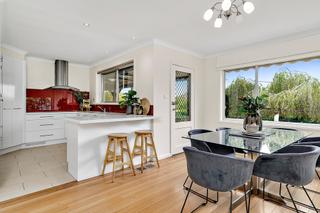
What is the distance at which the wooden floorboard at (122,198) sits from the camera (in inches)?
76.7

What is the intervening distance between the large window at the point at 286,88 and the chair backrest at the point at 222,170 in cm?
220

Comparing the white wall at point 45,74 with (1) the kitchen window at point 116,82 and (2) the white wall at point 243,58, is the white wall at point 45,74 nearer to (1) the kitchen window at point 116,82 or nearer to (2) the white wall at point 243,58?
(1) the kitchen window at point 116,82

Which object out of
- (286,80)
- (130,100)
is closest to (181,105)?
(130,100)

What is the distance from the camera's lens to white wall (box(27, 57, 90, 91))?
4.91m

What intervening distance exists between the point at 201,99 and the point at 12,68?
461 centimetres

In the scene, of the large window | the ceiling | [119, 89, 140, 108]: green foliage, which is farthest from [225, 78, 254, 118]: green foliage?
[119, 89, 140, 108]: green foliage

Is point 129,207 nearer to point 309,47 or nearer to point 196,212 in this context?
point 196,212

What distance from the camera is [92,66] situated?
19.2 feet

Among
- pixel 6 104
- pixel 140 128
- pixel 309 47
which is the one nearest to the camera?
pixel 309 47

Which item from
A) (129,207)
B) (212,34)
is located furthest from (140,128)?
(212,34)

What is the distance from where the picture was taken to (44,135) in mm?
4727

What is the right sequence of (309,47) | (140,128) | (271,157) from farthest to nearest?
(140,128), (309,47), (271,157)

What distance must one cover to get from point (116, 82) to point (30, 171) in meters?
Answer: 2.86

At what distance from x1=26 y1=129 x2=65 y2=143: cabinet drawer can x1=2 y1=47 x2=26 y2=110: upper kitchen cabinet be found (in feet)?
2.55
